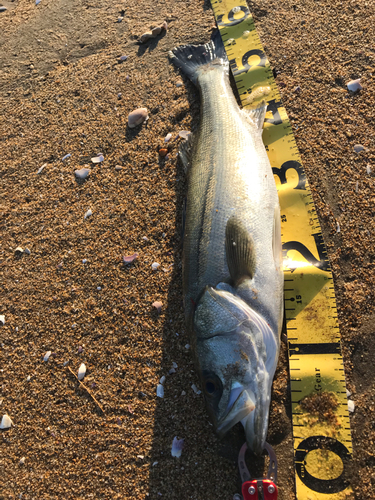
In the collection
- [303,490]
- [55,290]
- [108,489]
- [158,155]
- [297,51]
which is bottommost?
→ [303,490]

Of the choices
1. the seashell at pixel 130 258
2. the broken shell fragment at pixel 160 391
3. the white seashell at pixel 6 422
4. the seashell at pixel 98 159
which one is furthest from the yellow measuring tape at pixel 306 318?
the white seashell at pixel 6 422

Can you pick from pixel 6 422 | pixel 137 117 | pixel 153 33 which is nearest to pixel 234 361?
pixel 6 422

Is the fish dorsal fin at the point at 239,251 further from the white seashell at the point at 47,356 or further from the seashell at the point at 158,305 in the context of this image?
the white seashell at the point at 47,356

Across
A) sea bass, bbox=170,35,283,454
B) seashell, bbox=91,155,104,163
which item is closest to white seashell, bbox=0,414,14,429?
sea bass, bbox=170,35,283,454

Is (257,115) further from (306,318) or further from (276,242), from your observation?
(306,318)

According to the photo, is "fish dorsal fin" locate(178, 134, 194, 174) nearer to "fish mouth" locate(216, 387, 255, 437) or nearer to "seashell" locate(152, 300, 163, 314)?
"seashell" locate(152, 300, 163, 314)

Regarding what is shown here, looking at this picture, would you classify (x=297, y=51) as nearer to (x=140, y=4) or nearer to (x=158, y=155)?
(x=158, y=155)

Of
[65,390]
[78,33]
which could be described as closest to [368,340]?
[65,390]
